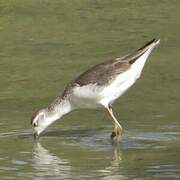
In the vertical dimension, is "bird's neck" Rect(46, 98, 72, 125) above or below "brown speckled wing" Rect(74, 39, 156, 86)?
below

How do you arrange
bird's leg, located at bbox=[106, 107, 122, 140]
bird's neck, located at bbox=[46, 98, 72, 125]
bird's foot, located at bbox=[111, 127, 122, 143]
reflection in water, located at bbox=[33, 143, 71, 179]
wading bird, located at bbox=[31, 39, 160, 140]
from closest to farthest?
reflection in water, located at bbox=[33, 143, 71, 179] < bird's foot, located at bbox=[111, 127, 122, 143] < bird's leg, located at bbox=[106, 107, 122, 140] < wading bird, located at bbox=[31, 39, 160, 140] < bird's neck, located at bbox=[46, 98, 72, 125]

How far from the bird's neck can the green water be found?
185 millimetres

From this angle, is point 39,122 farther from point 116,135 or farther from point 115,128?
point 116,135

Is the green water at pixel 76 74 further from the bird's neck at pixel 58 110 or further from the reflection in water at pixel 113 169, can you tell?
the bird's neck at pixel 58 110

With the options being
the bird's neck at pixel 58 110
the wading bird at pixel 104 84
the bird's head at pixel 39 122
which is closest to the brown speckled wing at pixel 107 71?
the wading bird at pixel 104 84

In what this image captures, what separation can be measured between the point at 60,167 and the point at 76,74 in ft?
20.2

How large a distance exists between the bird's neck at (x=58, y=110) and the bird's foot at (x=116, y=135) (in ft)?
2.91

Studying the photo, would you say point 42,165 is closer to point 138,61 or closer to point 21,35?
point 138,61

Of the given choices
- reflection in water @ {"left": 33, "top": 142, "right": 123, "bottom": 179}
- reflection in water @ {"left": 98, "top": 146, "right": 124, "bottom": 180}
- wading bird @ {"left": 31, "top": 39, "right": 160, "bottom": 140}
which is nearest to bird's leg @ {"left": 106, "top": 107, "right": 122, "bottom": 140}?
wading bird @ {"left": 31, "top": 39, "right": 160, "bottom": 140}

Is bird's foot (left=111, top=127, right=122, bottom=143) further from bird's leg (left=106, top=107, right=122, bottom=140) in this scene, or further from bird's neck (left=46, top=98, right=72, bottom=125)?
bird's neck (left=46, top=98, right=72, bottom=125)

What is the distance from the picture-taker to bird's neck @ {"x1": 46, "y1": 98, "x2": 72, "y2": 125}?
13539 mm

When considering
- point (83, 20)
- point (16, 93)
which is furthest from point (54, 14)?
point (16, 93)

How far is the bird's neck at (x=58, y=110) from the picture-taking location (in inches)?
533

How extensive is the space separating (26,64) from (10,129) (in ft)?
16.4
